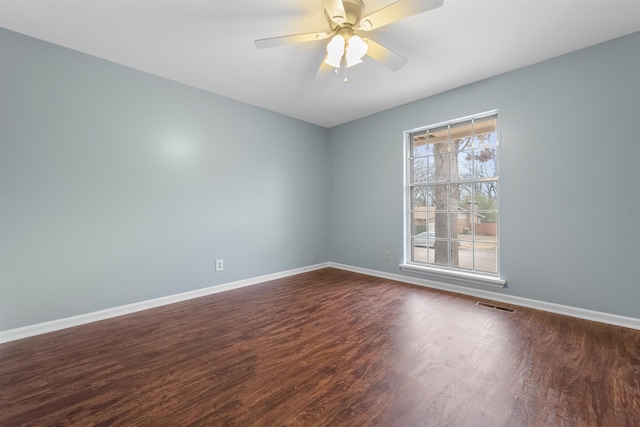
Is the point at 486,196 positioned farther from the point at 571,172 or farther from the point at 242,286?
the point at 242,286

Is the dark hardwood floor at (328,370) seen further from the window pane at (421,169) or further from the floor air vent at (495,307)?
the window pane at (421,169)

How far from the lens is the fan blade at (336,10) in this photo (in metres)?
1.60

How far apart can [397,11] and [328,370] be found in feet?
7.80

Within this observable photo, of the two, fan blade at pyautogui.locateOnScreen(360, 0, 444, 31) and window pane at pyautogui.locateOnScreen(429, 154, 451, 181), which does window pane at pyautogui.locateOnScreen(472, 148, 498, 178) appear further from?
fan blade at pyautogui.locateOnScreen(360, 0, 444, 31)

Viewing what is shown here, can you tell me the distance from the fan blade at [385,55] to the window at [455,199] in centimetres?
158

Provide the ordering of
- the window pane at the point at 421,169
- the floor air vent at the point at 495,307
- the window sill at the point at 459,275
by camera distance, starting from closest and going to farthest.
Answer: the floor air vent at the point at 495,307
the window sill at the point at 459,275
the window pane at the point at 421,169

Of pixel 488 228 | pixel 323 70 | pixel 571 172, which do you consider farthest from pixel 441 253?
pixel 323 70

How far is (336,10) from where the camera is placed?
A: 1.67 metres

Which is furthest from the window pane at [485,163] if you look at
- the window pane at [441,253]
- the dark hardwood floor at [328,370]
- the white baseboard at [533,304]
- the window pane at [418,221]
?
the dark hardwood floor at [328,370]

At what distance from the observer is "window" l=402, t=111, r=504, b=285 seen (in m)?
3.10

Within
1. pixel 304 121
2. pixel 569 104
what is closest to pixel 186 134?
pixel 304 121

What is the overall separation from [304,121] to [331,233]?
6.75 feet

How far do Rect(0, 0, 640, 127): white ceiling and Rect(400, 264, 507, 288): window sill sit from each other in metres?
2.34

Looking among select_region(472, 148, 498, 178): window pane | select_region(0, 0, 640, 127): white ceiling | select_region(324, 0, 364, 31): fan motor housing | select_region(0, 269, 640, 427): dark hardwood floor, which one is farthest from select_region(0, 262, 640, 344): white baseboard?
select_region(324, 0, 364, 31): fan motor housing
